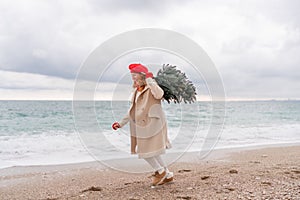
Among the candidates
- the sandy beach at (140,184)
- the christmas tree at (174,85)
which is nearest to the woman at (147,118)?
the christmas tree at (174,85)

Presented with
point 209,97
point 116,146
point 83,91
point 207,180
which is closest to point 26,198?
point 83,91

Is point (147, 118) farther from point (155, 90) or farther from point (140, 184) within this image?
point (140, 184)

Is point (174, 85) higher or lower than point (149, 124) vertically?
higher

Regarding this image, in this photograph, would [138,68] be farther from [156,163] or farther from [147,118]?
[156,163]

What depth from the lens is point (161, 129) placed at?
12.4 feet

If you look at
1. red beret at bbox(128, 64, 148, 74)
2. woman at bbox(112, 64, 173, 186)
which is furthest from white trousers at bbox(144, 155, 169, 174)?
red beret at bbox(128, 64, 148, 74)

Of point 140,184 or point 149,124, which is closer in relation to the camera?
point 149,124

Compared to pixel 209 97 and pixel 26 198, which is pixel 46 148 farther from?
pixel 209 97

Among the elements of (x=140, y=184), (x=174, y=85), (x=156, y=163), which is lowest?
(x=140, y=184)

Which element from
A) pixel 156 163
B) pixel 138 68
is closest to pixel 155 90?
pixel 138 68

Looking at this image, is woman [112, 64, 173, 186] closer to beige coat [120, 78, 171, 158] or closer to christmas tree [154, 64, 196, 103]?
beige coat [120, 78, 171, 158]

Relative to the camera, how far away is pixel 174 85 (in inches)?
154

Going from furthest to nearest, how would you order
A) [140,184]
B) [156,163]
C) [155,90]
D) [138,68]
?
[140,184], [156,163], [138,68], [155,90]

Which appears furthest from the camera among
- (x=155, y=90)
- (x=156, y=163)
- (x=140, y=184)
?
(x=140, y=184)
